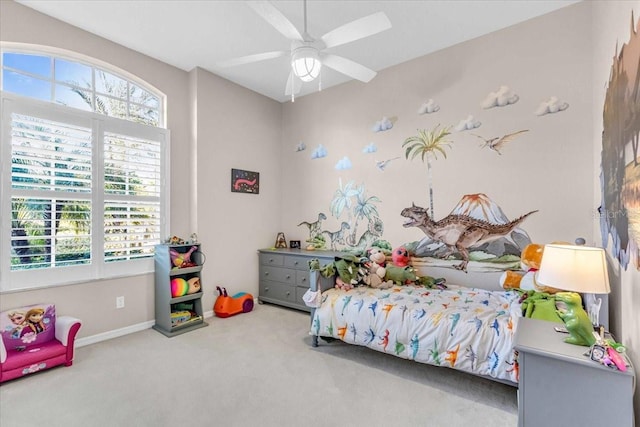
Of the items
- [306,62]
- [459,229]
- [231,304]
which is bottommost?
[231,304]

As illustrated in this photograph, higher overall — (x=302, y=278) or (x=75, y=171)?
(x=75, y=171)

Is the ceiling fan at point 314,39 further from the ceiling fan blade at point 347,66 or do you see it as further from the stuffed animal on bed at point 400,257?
the stuffed animal on bed at point 400,257

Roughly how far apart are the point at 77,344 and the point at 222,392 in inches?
69.9

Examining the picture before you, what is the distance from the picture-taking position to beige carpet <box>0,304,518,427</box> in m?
1.90

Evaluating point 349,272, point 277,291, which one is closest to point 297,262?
point 277,291

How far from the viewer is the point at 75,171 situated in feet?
9.51

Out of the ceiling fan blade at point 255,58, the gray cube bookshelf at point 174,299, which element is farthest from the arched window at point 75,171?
the ceiling fan blade at point 255,58

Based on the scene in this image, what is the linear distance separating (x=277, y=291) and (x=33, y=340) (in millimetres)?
2448

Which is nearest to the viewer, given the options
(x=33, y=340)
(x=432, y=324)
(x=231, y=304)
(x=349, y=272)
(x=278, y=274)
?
(x=432, y=324)

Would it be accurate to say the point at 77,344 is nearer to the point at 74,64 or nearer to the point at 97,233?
the point at 97,233

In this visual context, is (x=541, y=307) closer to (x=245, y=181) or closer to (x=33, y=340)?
(x=245, y=181)

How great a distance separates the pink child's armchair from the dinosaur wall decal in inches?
136

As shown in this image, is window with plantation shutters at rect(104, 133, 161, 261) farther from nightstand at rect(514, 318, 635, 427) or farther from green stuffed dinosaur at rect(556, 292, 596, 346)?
green stuffed dinosaur at rect(556, 292, 596, 346)

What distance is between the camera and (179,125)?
376cm
